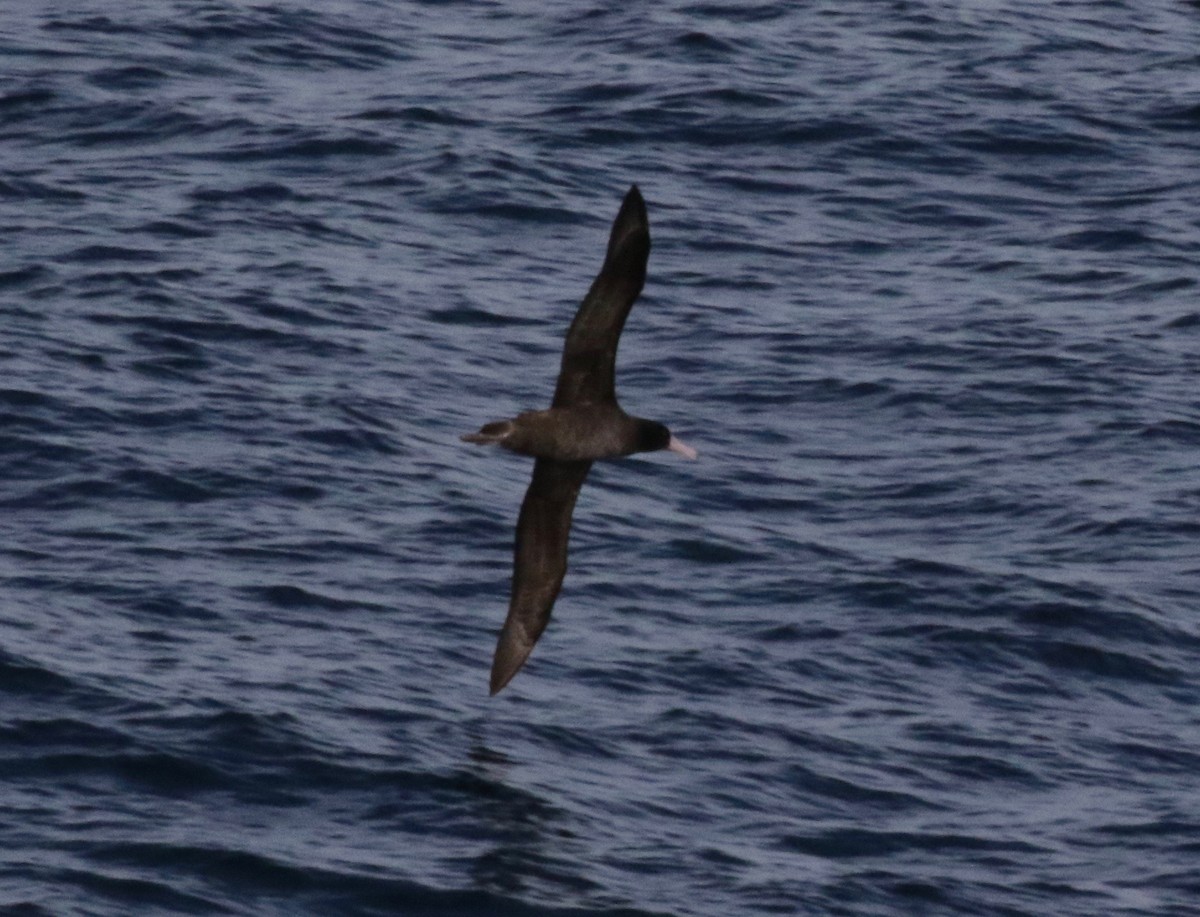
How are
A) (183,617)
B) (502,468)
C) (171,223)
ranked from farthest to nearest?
(171,223) → (502,468) → (183,617)

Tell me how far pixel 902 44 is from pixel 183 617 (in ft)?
49.4

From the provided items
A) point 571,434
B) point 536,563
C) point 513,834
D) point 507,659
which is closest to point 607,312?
point 571,434

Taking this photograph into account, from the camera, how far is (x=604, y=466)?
20688 mm

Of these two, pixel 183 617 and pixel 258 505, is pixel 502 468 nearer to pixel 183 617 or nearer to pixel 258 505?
pixel 258 505

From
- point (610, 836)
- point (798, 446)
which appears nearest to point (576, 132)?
point (798, 446)

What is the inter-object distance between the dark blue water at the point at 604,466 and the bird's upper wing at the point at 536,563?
2.70 ft

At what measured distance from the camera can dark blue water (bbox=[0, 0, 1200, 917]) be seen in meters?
15.9

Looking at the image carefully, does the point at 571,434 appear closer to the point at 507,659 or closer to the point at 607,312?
the point at 607,312

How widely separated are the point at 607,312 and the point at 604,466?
648cm

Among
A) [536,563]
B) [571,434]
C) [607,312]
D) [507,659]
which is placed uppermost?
[607,312]

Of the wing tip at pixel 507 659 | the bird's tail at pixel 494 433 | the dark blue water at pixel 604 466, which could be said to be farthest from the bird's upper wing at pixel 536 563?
the bird's tail at pixel 494 433

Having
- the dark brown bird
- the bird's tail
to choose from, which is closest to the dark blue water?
the dark brown bird

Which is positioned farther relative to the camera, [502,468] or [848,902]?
[502,468]

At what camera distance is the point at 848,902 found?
15.3 metres
